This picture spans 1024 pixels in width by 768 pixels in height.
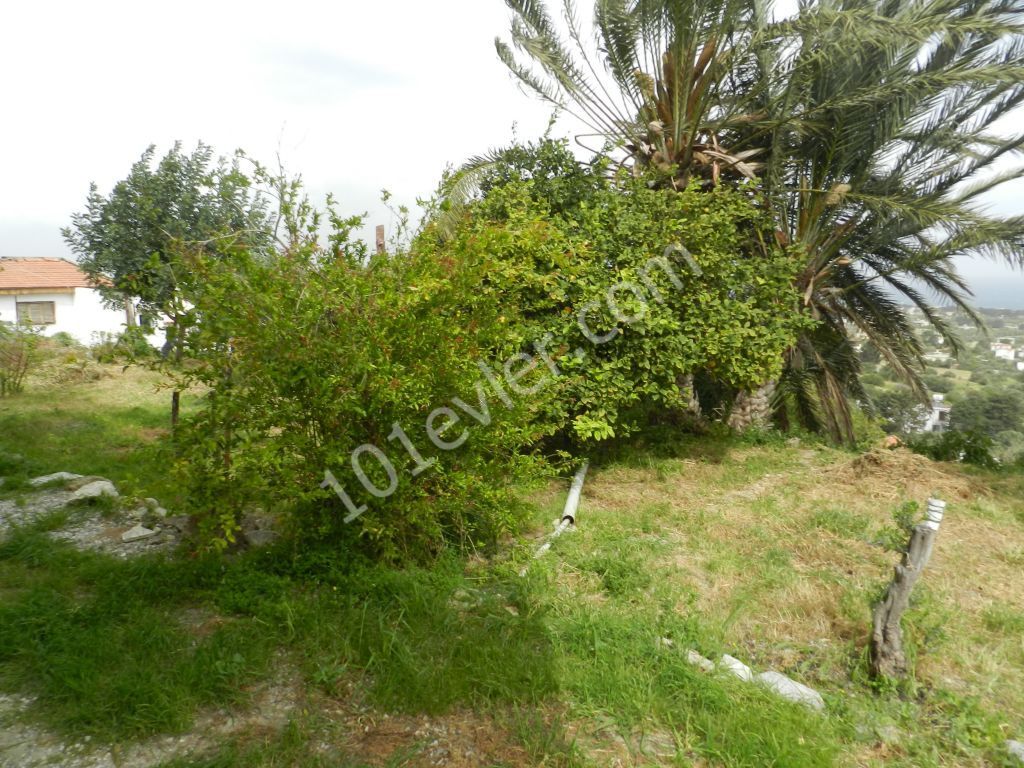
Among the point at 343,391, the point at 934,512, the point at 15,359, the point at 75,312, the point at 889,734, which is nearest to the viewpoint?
the point at 889,734

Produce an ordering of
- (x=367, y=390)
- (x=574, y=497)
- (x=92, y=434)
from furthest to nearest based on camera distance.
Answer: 1. (x=92, y=434)
2. (x=574, y=497)
3. (x=367, y=390)

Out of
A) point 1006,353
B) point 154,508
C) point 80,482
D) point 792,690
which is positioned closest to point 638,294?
point 792,690

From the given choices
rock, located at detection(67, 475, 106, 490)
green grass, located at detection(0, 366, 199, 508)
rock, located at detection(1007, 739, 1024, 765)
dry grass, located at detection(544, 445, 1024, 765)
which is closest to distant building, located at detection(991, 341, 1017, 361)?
dry grass, located at detection(544, 445, 1024, 765)

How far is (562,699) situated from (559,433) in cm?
389

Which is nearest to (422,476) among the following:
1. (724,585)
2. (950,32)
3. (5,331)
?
(724,585)

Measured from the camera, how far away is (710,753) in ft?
7.79

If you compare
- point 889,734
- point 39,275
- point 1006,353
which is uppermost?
point 39,275

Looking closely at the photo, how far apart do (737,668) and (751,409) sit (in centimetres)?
569

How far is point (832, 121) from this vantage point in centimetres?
738

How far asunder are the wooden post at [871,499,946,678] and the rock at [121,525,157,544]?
4.27m

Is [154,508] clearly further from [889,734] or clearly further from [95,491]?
[889,734]

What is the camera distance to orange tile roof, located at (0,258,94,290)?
19641 mm

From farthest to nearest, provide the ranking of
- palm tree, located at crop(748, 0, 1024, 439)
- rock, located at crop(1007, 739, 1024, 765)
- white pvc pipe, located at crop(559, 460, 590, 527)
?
1. palm tree, located at crop(748, 0, 1024, 439)
2. white pvc pipe, located at crop(559, 460, 590, 527)
3. rock, located at crop(1007, 739, 1024, 765)

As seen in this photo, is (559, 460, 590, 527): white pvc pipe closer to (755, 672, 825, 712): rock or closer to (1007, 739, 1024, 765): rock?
(755, 672, 825, 712): rock
